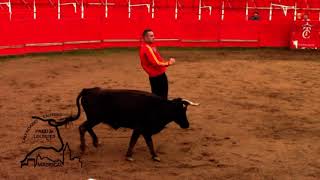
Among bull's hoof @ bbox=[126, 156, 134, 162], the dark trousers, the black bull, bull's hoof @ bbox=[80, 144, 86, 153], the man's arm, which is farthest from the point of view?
the dark trousers

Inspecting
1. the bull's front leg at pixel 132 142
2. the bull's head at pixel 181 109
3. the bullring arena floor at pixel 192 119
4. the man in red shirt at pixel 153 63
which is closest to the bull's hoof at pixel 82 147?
the bullring arena floor at pixel 192 119

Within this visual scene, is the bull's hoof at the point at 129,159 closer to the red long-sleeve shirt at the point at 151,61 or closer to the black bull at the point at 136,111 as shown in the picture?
the black bull at the point at 136,111

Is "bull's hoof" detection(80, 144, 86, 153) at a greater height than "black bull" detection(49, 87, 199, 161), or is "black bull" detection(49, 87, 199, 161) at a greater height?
"black bull" detection(49, 87, 199, 161)

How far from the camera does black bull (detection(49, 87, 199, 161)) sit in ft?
26.8

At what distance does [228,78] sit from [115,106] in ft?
27.2

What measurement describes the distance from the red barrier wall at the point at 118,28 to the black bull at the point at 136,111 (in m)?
12.2

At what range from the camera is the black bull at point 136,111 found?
817cm

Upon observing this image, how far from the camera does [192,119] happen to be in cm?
1108

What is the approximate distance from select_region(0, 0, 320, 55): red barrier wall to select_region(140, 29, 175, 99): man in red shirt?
11556 mm

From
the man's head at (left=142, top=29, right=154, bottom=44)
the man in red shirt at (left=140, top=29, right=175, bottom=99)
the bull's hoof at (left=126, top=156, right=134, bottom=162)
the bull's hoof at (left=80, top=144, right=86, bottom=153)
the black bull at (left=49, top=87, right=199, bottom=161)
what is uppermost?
the man's head at (left=142, top=29, right=154, bottom=44)

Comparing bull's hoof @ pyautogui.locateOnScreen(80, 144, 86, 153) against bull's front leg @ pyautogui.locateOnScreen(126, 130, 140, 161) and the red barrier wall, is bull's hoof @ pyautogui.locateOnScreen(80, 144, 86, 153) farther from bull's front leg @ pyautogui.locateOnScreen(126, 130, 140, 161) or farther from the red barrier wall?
the red barrier wall

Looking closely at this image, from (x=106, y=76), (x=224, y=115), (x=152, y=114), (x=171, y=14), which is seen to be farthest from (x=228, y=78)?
(x=171, y=14)

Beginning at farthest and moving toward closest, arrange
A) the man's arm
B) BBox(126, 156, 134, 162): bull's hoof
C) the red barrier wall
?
the red barrier wall
the man's arm
BBox(126, 156, 134, 162): bull's hoof

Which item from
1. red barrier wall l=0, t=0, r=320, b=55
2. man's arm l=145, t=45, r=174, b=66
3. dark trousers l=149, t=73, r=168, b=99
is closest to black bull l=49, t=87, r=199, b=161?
man's arm l=145, t=45, r=174, b=66
